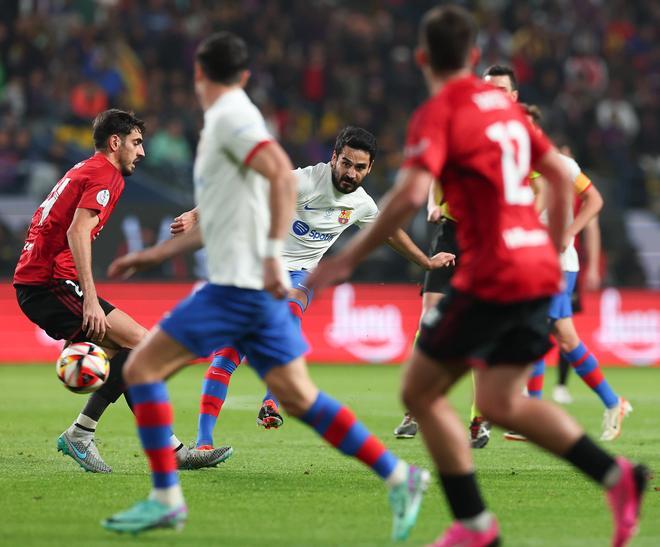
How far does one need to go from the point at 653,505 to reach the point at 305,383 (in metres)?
2.05

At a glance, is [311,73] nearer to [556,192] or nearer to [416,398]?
[556,192]

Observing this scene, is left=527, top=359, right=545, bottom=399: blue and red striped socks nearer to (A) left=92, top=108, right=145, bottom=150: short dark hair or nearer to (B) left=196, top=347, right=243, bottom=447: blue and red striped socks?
(B) left=196, top=347, right=243, bottom=447: blue and red striped socks

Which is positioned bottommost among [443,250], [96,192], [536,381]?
[536,381]

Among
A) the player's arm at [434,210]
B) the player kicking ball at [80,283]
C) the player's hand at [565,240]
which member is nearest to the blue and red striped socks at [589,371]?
the player's hand at [565,240]

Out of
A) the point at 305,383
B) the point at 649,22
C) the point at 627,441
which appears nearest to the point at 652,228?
the point at 649,22

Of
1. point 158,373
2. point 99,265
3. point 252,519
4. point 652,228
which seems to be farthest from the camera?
point 652,228

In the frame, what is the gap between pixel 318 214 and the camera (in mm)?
9375

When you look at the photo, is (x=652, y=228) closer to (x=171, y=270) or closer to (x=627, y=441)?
(x=171, y=270)

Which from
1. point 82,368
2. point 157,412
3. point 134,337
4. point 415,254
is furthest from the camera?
point 415,254

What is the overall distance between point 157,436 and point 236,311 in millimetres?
640

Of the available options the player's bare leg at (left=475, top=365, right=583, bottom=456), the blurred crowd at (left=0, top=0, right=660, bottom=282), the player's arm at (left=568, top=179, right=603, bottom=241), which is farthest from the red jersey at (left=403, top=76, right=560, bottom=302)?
the blurred crowd at (left=0, top=0, right=660, bottom=282)

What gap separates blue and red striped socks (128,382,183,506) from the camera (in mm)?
5582

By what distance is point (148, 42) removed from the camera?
21984 millimetres

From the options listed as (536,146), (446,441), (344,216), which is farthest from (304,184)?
(446,441)
